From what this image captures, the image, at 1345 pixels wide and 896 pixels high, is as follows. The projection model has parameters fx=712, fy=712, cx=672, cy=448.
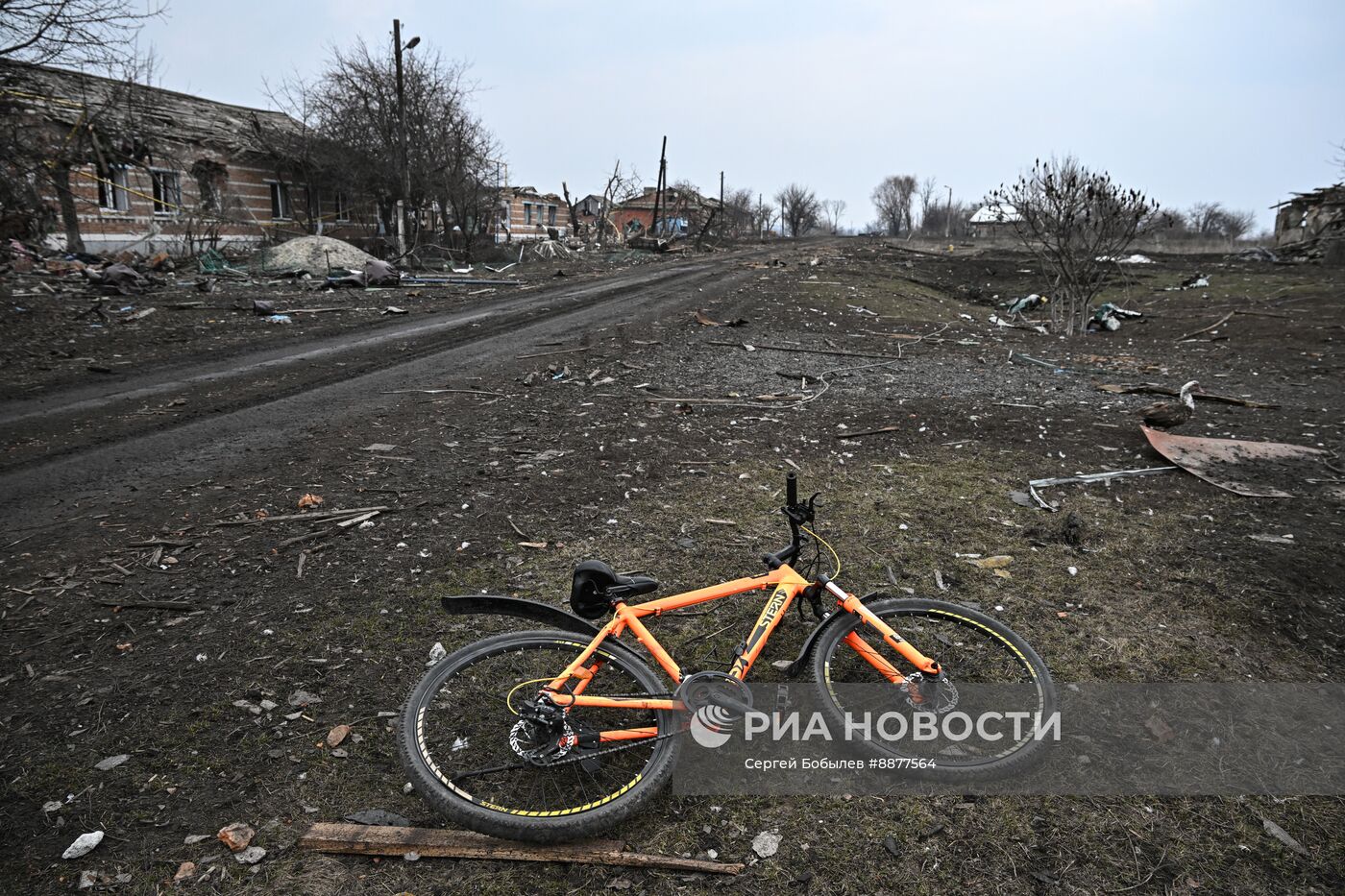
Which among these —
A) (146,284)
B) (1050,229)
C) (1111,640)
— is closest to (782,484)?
(1111,640)

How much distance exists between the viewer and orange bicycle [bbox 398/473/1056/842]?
2428 mm

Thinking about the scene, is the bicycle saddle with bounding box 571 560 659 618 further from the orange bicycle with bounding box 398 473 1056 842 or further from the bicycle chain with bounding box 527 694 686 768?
the bicycle chain with bounding box 527 694 686 768

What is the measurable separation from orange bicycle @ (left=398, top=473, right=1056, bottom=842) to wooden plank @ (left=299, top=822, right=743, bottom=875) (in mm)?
53

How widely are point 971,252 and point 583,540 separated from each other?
35.5 m

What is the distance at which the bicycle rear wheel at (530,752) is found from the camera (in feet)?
7.66

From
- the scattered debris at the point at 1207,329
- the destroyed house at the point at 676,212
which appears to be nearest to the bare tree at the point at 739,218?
the destroyed house at the point at 676,212

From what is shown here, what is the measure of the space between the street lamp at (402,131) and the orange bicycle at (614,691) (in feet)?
75.7

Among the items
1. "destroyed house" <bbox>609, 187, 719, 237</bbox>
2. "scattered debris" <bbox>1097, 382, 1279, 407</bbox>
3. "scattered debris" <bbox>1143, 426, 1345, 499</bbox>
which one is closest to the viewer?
"scattered debris" <bbox>1143, 426, 1345, 499</bbox>

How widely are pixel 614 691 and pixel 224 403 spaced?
6.56 meters

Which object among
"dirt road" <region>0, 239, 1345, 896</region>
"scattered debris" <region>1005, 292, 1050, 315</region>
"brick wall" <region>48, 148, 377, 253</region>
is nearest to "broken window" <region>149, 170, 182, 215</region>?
"brick wall" <region>48, 148, 377, 253</region>

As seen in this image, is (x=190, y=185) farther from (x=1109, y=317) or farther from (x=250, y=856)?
(x=250, y=856)

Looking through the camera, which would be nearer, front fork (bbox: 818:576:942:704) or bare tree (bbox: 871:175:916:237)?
front fork (bbox: 818:576:942:704)

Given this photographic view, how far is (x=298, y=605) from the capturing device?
12.0 feet

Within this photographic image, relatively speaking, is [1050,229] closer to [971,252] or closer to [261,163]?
[971,252]
